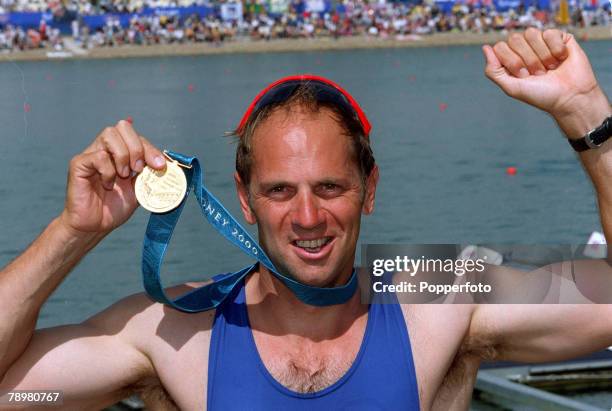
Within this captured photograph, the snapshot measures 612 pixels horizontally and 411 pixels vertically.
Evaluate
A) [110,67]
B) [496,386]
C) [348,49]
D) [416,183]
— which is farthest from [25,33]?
[496,386]

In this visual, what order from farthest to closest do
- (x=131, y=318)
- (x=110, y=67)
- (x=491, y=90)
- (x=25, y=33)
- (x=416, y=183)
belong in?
(x=25, y=33) → (x=110, y=67) → (x=491, y=90) → (x=416, y=183) → (x=131, y=318)

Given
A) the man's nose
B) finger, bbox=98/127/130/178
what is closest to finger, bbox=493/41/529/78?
the man's nose

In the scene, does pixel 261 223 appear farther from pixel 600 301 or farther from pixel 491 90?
A: pixel 491 90

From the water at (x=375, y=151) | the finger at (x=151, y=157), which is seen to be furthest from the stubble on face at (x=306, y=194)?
the water at (x=375, y=151)

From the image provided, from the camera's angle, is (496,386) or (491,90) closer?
(496,386)

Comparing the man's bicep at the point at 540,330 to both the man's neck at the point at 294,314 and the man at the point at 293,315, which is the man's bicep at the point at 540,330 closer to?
the man at the point at 293,315

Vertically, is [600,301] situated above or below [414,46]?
above

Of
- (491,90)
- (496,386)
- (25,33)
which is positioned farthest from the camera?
(25,33)

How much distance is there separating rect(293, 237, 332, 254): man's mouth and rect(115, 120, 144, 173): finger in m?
0.47

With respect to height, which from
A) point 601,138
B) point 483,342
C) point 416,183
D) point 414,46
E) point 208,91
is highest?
point 601,138

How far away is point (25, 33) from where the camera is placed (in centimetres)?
7538

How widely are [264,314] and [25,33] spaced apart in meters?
75.0

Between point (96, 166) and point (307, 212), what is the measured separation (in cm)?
57

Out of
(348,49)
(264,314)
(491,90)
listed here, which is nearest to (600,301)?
(264,314)
